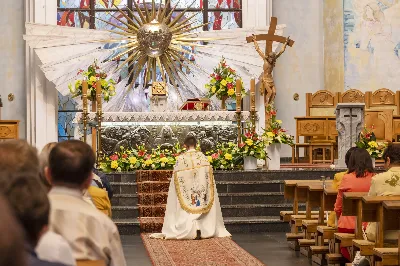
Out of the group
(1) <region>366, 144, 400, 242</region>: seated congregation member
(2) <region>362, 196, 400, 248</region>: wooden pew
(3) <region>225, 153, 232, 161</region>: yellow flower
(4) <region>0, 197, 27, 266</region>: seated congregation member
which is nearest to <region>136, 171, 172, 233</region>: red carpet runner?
(3) <region>225, 153, 232, 161</region>: yellow flower

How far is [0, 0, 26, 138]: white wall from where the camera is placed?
20.0 metres

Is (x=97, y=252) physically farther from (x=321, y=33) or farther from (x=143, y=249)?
(x=321, y=33)

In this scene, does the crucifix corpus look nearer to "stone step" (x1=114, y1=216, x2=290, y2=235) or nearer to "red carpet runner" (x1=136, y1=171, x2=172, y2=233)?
"red carpet runner" (x1=136, y1=171, x2=172, y2=233)

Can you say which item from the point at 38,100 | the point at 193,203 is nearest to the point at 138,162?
the point at 193,203

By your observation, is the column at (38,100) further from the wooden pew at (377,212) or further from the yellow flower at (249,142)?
the wooden pew at (377,212)

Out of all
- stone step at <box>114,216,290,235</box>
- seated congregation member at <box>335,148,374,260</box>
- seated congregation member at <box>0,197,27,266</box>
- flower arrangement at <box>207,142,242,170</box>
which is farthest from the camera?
flower arrangement at <box>207,142,242,170</box>

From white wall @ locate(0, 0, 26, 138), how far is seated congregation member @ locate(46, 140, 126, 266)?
16.8 m

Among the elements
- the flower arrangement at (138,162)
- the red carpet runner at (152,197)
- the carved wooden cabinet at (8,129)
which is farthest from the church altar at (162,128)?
the red carpet runner at (152,197)

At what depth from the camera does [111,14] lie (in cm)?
2067

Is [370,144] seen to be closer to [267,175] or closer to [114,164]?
[267,175]

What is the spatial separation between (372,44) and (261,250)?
33.4 ft

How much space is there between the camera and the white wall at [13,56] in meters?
20.0

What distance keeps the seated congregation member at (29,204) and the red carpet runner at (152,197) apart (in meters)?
11.0

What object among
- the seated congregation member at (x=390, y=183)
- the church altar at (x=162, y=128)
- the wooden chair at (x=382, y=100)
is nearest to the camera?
the seated congregation member at (x=390, y=183)
